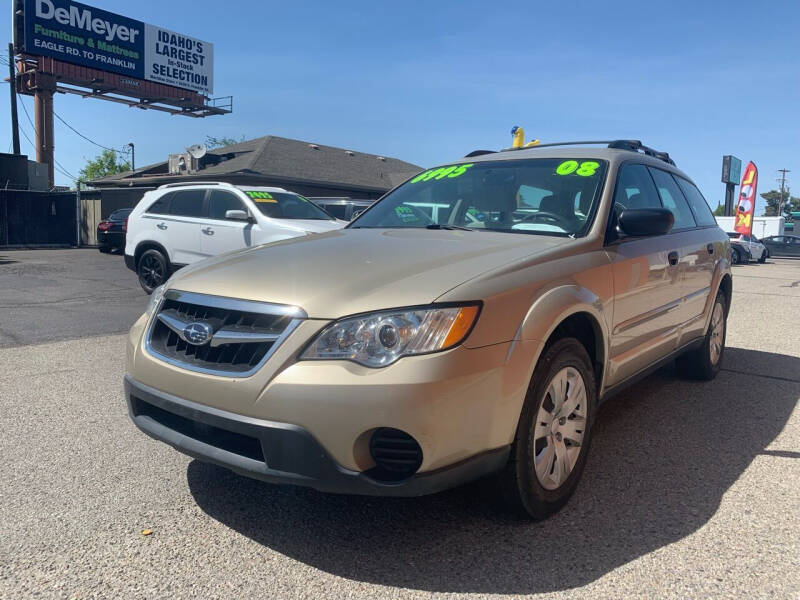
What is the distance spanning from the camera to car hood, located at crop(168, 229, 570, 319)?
2520 mm

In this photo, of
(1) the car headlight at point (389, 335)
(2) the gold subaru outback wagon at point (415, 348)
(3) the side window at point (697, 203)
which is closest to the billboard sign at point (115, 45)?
(3) the side window at point (697, 203)

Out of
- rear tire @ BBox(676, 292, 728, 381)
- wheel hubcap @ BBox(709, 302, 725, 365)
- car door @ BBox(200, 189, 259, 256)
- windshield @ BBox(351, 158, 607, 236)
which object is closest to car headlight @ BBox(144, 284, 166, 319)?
windshield @ BBox(351, 158, 607, 236)

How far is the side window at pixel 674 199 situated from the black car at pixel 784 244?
1591 inches

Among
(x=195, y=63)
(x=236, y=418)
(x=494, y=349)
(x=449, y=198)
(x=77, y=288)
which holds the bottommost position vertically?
(x=77, y=288)

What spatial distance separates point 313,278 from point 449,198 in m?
1.65

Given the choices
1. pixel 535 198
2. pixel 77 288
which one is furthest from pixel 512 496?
pixel 77 288

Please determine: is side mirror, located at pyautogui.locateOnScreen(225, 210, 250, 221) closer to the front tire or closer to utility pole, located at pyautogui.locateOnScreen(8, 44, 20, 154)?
the front tire

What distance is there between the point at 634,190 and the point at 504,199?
2.90 feet

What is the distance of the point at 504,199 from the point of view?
389 cm

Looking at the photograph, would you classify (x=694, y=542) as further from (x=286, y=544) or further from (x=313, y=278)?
(x=313, y=278)

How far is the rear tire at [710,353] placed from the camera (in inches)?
210

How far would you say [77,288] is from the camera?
38.1 ft

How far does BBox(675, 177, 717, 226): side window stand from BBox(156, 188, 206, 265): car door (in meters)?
7.25

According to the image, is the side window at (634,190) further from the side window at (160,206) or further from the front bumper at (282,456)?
the side window at (160,206)
